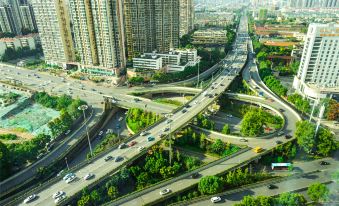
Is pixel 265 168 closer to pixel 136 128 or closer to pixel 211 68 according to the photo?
pixel 136 128

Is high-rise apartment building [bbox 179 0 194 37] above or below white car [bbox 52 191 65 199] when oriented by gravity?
above

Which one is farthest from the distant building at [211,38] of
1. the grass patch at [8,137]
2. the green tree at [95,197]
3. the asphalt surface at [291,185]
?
the green tree at [95,197]

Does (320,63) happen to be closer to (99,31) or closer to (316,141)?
(316,141)

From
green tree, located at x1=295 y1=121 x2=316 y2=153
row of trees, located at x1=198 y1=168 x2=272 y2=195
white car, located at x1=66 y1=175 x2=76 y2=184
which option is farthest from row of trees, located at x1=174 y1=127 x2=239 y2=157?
white car, located at x1=66 y1=175 x2=76 y2=184

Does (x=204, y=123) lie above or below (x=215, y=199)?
above

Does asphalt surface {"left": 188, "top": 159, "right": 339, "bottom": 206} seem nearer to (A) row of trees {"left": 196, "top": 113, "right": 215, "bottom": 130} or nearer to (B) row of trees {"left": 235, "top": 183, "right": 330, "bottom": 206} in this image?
(B) row of trees {"left": 235, "top": 183, "right": 330, "bottom": 206}

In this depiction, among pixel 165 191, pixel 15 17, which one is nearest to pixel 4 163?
pixel 165 191
